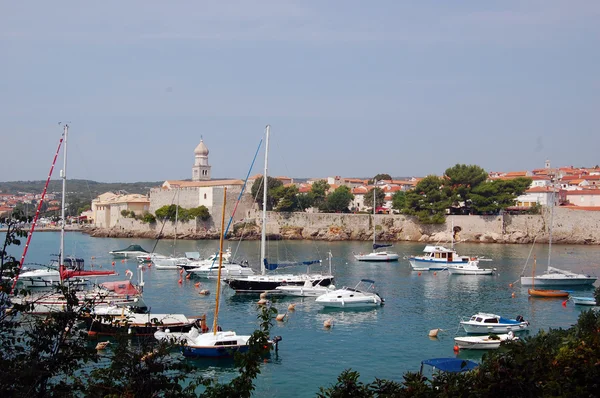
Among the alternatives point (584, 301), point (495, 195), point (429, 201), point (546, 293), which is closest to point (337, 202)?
point (429, 201)

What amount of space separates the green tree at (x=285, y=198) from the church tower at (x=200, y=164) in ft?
80.3

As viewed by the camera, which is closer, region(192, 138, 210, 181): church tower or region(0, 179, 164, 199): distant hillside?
region(192, 138, 210, 181): church tower

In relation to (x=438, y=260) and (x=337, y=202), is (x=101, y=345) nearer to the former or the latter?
(x=438, y=260)

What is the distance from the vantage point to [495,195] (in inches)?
2042

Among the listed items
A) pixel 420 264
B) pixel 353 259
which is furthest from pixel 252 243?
pixel 420 264

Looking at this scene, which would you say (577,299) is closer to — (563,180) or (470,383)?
(470,383)

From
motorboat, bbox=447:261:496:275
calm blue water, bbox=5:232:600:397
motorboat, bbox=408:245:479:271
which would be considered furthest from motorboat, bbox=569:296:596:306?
motorboat, bbox=408:245:479:271

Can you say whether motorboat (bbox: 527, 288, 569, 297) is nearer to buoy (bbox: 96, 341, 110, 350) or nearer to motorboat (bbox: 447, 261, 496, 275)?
motorboat (bbox: 447, 261, 496, 275)

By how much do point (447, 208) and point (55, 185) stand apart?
145 metres

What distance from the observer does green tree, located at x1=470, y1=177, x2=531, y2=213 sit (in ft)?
168

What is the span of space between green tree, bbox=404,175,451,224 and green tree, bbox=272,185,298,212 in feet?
35.8

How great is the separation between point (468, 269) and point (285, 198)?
94.3ft

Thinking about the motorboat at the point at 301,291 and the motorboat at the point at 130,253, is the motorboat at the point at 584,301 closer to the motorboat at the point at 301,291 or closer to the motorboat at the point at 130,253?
the motorboat at the point at 301,291

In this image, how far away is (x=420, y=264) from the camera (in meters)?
34.8
